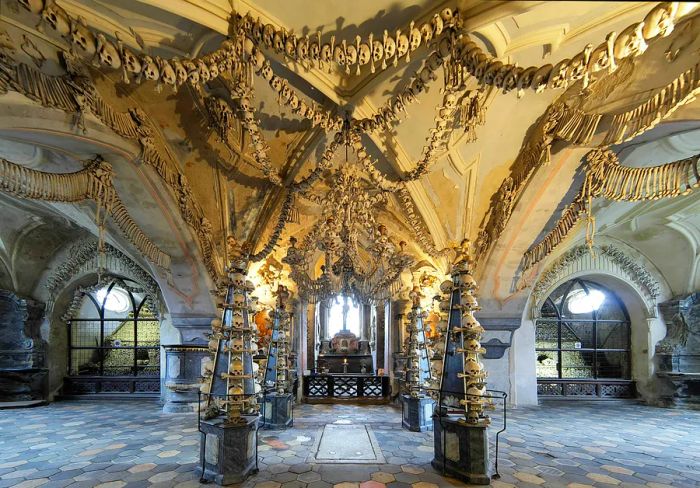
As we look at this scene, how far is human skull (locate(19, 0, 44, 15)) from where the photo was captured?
8.75 ft

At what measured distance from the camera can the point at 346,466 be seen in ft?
16.0

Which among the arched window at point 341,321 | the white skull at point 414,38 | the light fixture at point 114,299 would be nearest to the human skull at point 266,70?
the white skull at point 414,38

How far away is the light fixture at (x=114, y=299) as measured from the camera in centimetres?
1126

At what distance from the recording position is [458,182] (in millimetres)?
7363

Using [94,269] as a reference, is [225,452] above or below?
below

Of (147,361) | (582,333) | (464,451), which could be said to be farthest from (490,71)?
(147,361)

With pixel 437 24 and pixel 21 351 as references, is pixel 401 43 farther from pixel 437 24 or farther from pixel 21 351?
pixel 21 351

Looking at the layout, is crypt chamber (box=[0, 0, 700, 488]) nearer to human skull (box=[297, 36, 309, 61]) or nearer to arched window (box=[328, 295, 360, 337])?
human skull (box=[297, 36, 309, 61])

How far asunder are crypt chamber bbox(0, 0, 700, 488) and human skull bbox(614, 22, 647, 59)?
18mm

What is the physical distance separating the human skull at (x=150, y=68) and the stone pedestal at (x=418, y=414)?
583 cm

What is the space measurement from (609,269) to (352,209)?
764cm

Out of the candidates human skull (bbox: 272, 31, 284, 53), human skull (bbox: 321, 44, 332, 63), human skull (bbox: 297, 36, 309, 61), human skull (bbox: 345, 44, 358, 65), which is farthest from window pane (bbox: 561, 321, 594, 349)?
human skull (bbox: 272, 31, 284, 53)

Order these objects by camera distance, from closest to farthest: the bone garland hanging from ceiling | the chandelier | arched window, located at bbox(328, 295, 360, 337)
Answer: the bone garland hanging from ceiling
the chandelier
arched window, located at bbox(328, 295, 360, 337)

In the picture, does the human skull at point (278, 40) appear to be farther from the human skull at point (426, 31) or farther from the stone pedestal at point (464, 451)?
the stone pedestal at point (464, 451)
